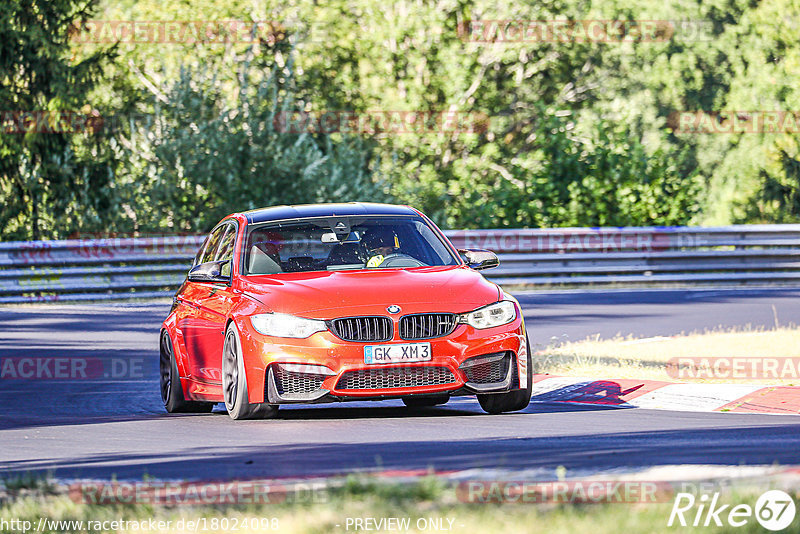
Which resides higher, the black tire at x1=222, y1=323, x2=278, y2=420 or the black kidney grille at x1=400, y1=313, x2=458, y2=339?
the black kidney grille at x1=400, y1=313, x2=458, y2=339

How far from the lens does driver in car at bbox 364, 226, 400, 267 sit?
11289 mm

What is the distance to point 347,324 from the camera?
10.0 m

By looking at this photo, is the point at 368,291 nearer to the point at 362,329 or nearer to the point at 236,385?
the point at 362,329

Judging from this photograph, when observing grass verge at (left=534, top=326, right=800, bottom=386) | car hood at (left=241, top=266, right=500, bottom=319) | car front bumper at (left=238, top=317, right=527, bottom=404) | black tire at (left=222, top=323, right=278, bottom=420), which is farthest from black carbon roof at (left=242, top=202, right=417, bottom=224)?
grass verge at (left=534, top=326, right=800, bottom=386)

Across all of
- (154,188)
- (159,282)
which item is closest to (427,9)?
(154,188)

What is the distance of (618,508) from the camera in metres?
5.67

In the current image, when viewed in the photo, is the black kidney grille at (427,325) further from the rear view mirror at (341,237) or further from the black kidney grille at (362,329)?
the rear view mirror at (341,237)

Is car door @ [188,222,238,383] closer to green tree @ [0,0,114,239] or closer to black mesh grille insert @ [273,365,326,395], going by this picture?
black mesh grille insert @ [273,365,326,395]

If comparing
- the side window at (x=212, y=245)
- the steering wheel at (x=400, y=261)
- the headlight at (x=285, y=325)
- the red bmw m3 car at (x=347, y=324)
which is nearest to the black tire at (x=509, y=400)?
the red bmw m3 car at (x=347, y=324)

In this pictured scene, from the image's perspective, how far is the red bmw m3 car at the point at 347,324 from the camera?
32.8ft

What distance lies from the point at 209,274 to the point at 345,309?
5.38ft

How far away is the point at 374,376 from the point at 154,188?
20.0 metres

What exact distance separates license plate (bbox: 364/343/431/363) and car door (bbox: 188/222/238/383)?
1319 mm

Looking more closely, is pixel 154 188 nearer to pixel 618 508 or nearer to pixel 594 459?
pixel 594 459
